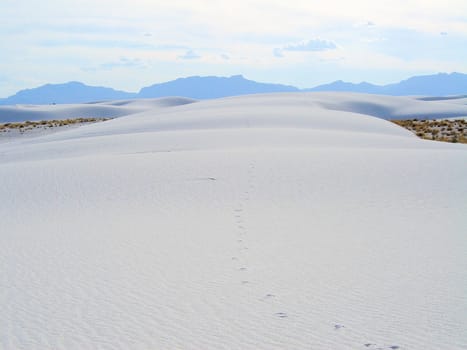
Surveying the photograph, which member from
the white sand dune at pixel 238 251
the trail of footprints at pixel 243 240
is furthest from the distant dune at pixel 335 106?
the trail of footprints at pixel 243 240

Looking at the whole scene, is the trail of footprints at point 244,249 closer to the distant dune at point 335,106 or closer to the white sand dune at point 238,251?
the white sand dune at point 238,251

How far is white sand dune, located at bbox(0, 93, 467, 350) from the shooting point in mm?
Answer: 4184

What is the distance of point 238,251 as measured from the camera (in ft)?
21.1

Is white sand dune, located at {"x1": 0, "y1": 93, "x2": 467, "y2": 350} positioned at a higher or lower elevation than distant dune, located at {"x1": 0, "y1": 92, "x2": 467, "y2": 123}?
lower

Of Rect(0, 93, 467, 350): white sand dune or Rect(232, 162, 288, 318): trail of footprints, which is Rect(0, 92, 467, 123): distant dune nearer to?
Rect(0, 93, 467, 350): white sand dune

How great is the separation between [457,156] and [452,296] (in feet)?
30.1

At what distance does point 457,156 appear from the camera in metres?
13.0

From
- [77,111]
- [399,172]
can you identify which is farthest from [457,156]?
[77,111]

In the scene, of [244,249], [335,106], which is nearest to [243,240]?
[244,249]

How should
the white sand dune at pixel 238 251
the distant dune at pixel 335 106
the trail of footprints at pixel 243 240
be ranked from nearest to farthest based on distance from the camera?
the white sand dune at pixel 238 251
the trail of footprints at pixel 243 240
the distant dune at pixel 335 106

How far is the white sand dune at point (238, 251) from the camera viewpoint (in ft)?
13.7

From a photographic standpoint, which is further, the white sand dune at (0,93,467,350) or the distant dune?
the distant dune

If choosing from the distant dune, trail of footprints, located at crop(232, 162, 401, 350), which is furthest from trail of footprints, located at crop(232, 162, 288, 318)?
the distant dune

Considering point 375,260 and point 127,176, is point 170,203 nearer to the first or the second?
point 127,176
